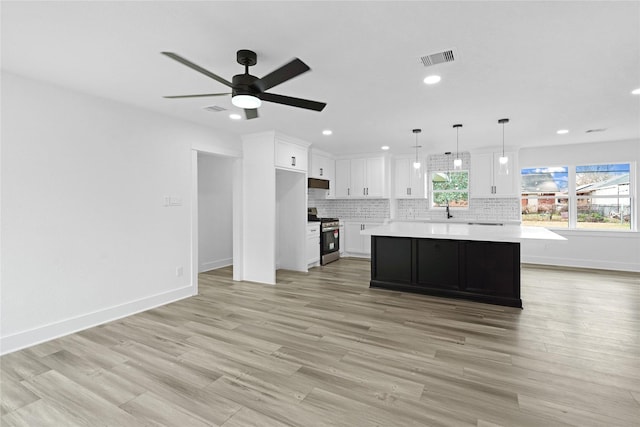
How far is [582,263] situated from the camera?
6.14 m

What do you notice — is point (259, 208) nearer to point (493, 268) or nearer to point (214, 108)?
point (214, 108)

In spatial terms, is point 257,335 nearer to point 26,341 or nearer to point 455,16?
point 26,341

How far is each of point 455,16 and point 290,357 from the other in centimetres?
280

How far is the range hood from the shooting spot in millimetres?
6570

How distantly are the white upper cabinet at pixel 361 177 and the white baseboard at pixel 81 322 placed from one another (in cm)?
443

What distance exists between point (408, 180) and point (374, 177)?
2.67 feet

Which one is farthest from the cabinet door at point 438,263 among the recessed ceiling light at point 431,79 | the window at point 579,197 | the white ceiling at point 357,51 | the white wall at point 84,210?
the window at point 579,197

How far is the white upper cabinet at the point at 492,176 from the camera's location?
641 centimetres

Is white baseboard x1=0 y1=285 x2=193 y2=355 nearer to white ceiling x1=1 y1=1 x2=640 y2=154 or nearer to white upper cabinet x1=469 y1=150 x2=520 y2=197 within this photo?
white ceiling x1=1 y1=1 x2=640 y2=154

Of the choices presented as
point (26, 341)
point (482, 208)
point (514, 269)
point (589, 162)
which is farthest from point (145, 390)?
point (589, 162)

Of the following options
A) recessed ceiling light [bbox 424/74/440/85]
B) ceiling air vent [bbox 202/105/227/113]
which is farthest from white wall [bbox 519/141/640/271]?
ceiling air vent [bbox 202/105/227/113]

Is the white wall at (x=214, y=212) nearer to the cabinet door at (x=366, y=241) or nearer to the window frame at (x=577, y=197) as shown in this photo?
the cabinet door at (x=366, y=241)

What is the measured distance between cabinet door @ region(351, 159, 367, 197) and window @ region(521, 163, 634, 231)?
3.40 m

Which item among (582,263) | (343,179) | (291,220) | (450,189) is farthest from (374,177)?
(582,263)
